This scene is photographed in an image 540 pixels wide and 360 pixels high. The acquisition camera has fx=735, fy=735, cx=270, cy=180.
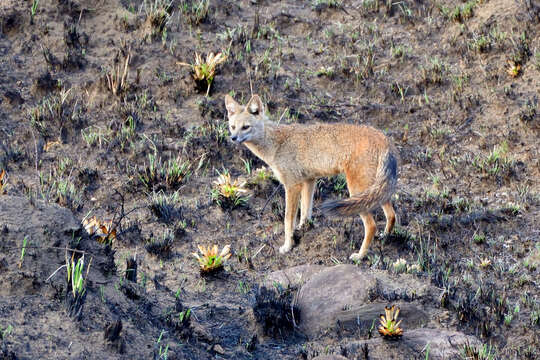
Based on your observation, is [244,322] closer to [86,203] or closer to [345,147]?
[345,147]

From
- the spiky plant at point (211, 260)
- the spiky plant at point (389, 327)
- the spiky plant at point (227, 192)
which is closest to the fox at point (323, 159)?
the spiky plant at point (227, 192)

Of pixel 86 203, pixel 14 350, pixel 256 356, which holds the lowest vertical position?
pixel 86 203

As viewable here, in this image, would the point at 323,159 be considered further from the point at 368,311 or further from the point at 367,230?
the point at 368,311

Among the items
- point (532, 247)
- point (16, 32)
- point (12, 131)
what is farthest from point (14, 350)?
point (16, 32)

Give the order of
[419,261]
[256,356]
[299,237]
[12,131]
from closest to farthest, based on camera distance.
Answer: [256,356]
[419,261]
[299,237]
[12,131]

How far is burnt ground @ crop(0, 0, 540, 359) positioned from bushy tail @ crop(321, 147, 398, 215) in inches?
31.4

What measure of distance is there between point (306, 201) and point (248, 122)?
1240 millimetres

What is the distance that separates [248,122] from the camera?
30.4ft

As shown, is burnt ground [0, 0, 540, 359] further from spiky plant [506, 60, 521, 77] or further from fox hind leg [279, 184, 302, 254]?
fox hind leg [279, 184, 302, 254]

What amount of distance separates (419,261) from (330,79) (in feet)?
16.3

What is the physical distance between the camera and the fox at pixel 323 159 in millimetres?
8078

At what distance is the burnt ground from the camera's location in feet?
20.2

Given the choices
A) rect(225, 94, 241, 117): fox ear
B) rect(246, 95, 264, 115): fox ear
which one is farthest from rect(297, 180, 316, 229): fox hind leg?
rect(225, 94, 241, 117): fox ear

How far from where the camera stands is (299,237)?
29.5 feet
